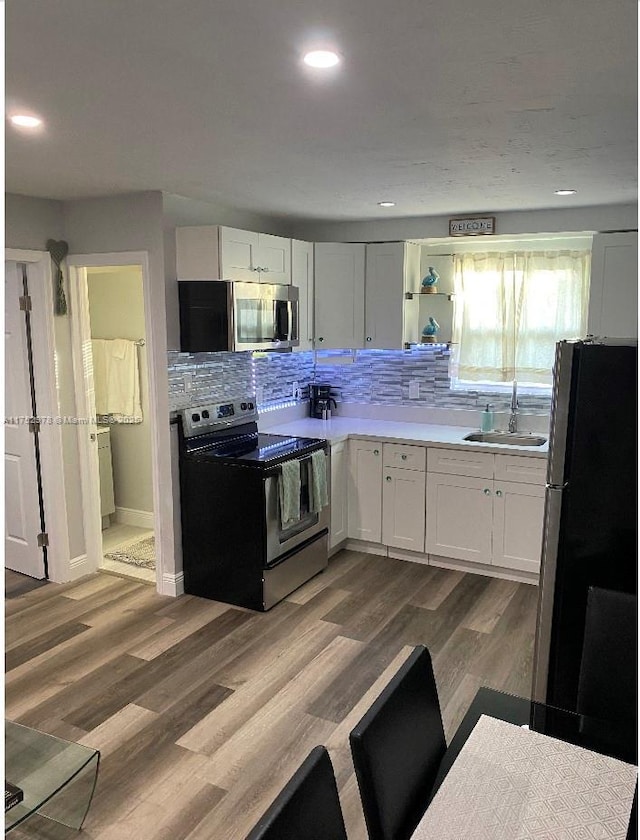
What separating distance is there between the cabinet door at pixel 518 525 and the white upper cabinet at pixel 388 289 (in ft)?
4.35

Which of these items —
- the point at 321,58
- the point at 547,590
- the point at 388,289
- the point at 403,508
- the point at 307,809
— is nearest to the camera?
the point at 307,809

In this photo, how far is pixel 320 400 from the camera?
5.47 metres

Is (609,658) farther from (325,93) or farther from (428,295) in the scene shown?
(428,295)

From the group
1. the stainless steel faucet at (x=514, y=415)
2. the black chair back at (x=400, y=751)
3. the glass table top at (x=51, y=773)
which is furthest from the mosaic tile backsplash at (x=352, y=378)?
the black chair back at (x=400, y=751)

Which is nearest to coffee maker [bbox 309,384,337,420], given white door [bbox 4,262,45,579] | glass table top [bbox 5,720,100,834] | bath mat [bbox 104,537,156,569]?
bath mat [bbox 104,537,156,569]

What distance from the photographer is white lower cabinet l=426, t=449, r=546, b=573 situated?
167 inches

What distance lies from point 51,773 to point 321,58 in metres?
2.38

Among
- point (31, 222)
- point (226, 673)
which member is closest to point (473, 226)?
point (31, 222)

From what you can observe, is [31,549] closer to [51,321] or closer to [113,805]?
[51,321]

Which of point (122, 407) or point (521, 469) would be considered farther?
point (122, 407)

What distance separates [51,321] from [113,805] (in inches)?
109

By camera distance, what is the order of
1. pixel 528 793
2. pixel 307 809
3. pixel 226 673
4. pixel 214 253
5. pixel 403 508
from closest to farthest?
pixel 307 809
pixel 528 793
pixel 226 673
pixel 214 253
pixel 403 508

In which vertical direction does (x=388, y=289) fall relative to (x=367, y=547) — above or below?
above

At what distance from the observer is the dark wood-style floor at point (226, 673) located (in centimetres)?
252
